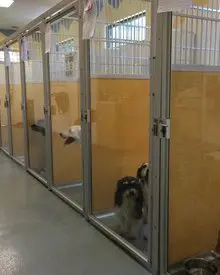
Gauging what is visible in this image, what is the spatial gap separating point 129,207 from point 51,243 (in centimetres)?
69

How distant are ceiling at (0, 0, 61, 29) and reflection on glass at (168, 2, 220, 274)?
578cm

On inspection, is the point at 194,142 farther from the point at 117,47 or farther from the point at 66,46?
the point at 66,46

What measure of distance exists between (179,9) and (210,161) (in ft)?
3.14

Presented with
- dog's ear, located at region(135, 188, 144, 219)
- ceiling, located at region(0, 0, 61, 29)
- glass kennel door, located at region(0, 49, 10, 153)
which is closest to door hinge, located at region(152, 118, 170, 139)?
dog's ear, located at region(135, 188, 144, 219)

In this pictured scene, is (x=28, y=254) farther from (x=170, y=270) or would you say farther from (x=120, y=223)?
(x=170, y=270)

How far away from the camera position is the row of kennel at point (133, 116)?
Answer: 192 centimetres

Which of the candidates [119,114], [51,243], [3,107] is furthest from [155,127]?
[3,107]

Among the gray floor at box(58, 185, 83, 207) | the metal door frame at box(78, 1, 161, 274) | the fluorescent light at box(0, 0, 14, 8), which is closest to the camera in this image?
the metal door frame at box(78, 1, 161, 274)

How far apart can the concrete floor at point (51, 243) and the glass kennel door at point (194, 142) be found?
1.33 ft

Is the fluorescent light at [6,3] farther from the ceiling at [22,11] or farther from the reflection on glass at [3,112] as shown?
the reflection on glass at [3,112]

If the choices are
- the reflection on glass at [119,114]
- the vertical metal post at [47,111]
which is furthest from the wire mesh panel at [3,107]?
the reflection on glass at [119,114]

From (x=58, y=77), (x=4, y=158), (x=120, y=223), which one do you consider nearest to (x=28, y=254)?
(x=120, y=223)

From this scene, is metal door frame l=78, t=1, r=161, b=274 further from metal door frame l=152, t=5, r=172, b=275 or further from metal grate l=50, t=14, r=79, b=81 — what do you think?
metal grate l=50, t=14, r=79, b=81

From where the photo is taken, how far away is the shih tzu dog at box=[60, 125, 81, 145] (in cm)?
322
